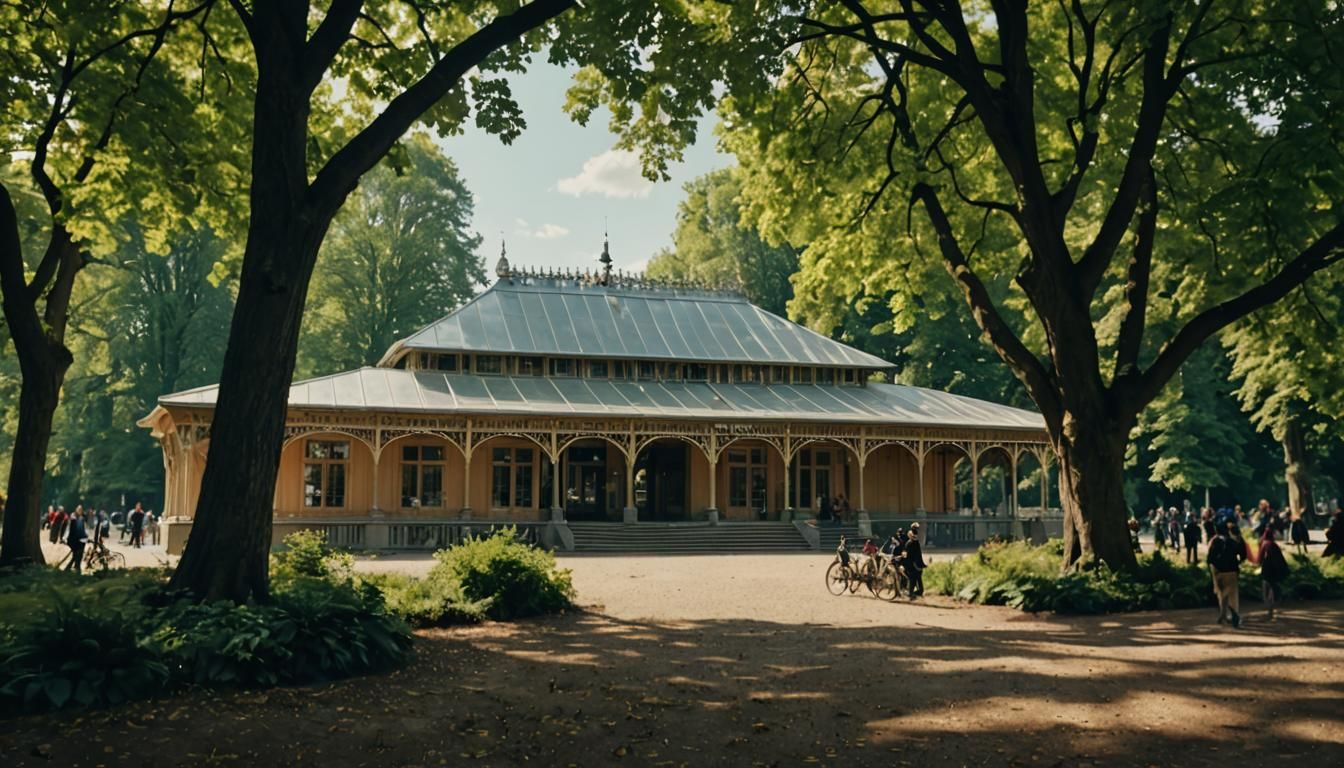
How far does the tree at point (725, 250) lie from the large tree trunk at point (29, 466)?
36722 mm

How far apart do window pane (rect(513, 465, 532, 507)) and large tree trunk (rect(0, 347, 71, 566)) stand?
16.4 meters

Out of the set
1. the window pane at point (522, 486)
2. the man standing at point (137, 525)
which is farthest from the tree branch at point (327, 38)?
the man standing at point (137, 525)

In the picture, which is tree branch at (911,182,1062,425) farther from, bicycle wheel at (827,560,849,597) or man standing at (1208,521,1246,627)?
bicycle wheel at (827,560,849,597)

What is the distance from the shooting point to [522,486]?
30.8 m

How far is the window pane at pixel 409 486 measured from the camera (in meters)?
29.4

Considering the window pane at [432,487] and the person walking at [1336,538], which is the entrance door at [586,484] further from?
the person walking at [1336,538]

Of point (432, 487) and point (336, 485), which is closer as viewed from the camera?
point (336, 485)

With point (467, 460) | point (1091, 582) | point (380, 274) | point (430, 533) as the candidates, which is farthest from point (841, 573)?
point (380, 274)

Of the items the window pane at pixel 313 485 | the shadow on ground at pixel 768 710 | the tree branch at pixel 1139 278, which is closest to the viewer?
the shadow on ground at pixel 768 710

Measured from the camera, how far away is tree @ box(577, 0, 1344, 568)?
44.5 feet

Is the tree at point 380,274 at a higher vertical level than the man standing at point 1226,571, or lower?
higher

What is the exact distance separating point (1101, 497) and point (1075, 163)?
517cm

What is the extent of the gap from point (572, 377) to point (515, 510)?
16.5 feet

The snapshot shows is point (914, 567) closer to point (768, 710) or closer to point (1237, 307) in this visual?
point (1237, 307)
